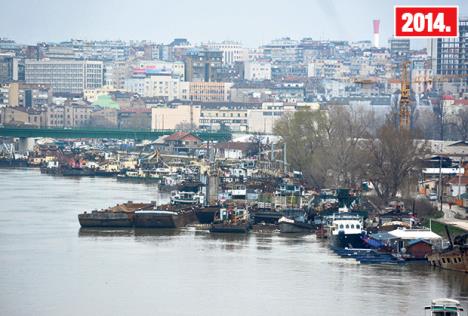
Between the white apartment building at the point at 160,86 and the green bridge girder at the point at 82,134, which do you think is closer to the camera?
the green bridge girder at the point at 82,134

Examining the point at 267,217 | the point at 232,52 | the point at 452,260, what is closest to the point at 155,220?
the point at 267,217

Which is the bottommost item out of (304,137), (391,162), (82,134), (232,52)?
(82,134)

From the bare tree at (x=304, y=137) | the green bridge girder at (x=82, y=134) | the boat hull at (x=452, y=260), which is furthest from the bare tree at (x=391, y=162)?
the green bridge girder at (x=82, y=134)

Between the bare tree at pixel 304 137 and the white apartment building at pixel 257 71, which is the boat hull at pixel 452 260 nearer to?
the bare tree at pixel 304 137

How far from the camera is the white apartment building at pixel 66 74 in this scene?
121 metres

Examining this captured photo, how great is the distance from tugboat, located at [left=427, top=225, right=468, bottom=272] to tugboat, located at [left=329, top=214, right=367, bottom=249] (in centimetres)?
213

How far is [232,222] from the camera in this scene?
105ft

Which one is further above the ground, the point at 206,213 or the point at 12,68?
the point at 12,68

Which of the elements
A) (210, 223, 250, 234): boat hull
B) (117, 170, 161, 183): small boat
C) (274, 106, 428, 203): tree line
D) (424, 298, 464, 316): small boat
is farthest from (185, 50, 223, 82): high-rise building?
(424, 298, 464, 316): small boat

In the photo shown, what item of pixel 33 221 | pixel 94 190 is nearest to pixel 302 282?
pixel 33 221

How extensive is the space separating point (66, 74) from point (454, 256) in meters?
97.6

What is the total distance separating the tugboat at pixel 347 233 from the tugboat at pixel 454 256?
2.13 m

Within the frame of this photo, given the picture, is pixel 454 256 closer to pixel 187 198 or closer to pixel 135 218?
pixel 135 218

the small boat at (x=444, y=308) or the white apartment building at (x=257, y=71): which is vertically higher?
the white apartment building at (x=257, y=71)
